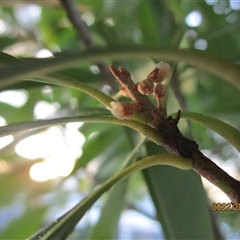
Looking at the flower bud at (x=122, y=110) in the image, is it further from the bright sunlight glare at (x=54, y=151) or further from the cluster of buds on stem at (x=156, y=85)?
the bright sunlight glare at (x=54, y=151)

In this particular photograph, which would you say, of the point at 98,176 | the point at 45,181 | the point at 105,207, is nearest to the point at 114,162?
the point at 98,176

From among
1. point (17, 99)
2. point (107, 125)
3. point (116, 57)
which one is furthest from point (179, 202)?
point (17, 99)

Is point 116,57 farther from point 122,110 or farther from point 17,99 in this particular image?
point 17,99

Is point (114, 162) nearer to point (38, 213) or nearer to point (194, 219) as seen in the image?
point (38, 213)

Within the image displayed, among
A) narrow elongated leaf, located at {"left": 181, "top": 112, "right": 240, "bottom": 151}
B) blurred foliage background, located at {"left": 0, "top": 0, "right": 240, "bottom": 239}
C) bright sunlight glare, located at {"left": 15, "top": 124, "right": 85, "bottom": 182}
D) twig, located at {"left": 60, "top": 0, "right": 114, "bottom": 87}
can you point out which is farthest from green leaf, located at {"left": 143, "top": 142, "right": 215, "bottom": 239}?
bright sunlight glare, located at {"left": 15, "top": 124, "right": 85, "bottom": 182}

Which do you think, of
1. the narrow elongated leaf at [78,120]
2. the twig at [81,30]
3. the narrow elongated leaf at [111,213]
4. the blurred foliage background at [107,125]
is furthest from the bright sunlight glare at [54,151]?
the narrow elongated leaf at [78,120]

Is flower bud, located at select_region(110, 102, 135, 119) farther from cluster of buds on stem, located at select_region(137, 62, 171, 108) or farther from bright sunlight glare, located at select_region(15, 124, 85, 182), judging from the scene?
bright sunlight glare, located at select_region(15, 124, 85, 182)
